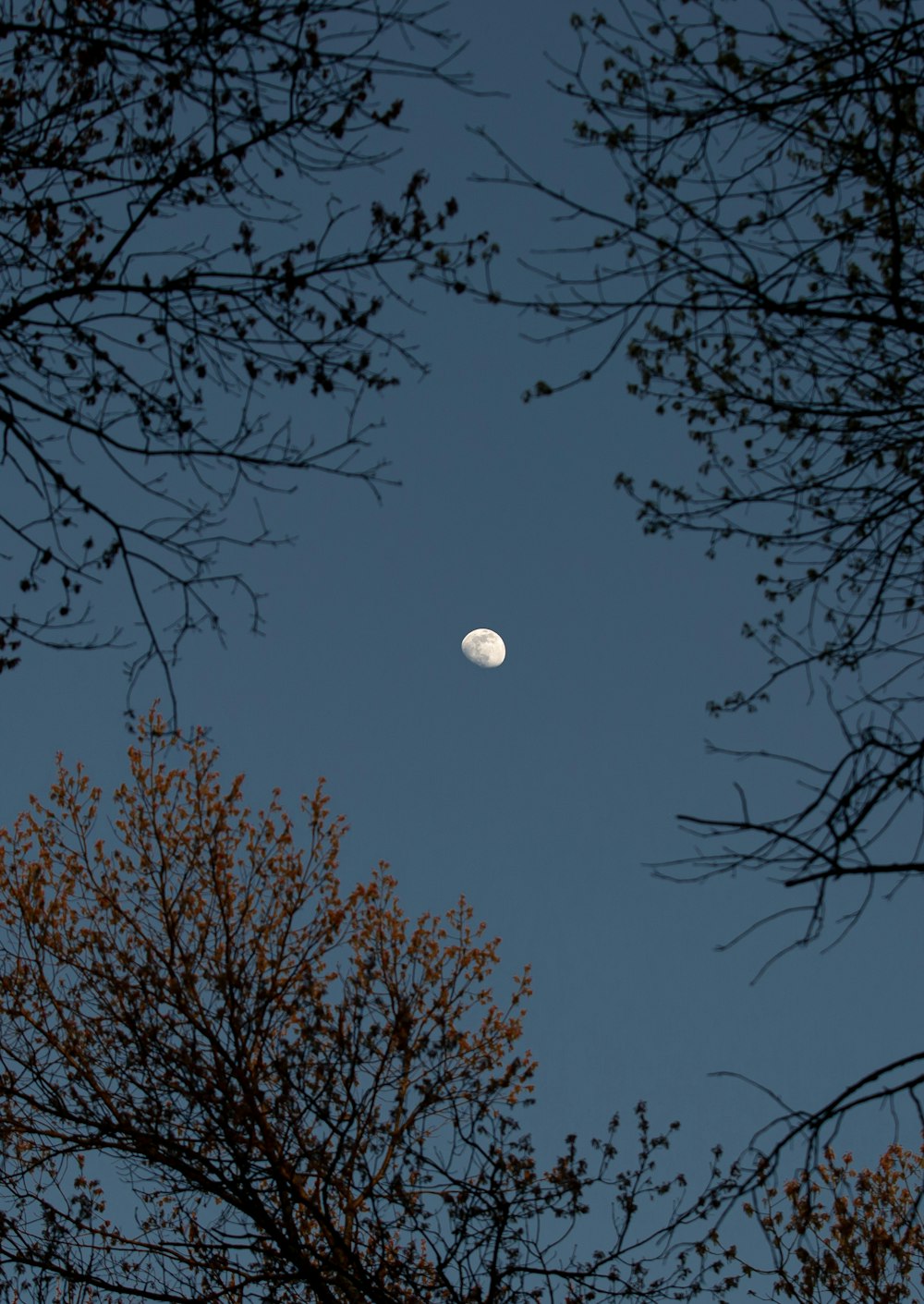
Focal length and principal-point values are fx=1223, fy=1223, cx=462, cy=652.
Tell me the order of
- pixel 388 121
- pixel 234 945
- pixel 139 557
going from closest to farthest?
pixel 388 121
pixel 139 557
pixel 234 945

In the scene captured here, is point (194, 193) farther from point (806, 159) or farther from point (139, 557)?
point (806, 159)

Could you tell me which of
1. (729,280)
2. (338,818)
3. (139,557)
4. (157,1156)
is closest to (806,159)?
(729,280)

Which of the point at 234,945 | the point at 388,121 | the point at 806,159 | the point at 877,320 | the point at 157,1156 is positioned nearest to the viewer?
the point at 877,320

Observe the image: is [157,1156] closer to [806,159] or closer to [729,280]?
[729,280]

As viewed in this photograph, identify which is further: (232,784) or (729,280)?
(232,784)

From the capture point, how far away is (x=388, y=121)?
4879 mm

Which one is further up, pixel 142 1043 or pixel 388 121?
pixel 388 121

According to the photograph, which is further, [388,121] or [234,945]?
[234,945]

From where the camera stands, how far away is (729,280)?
→ 4285 mm

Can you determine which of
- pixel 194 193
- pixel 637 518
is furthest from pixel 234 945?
pixel 194 193

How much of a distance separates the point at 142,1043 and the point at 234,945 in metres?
0.96

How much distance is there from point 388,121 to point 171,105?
905mm

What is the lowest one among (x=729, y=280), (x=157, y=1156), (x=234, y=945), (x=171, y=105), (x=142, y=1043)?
(x=157, y=1156)

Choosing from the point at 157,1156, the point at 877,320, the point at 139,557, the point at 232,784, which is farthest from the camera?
the point at 232,784
